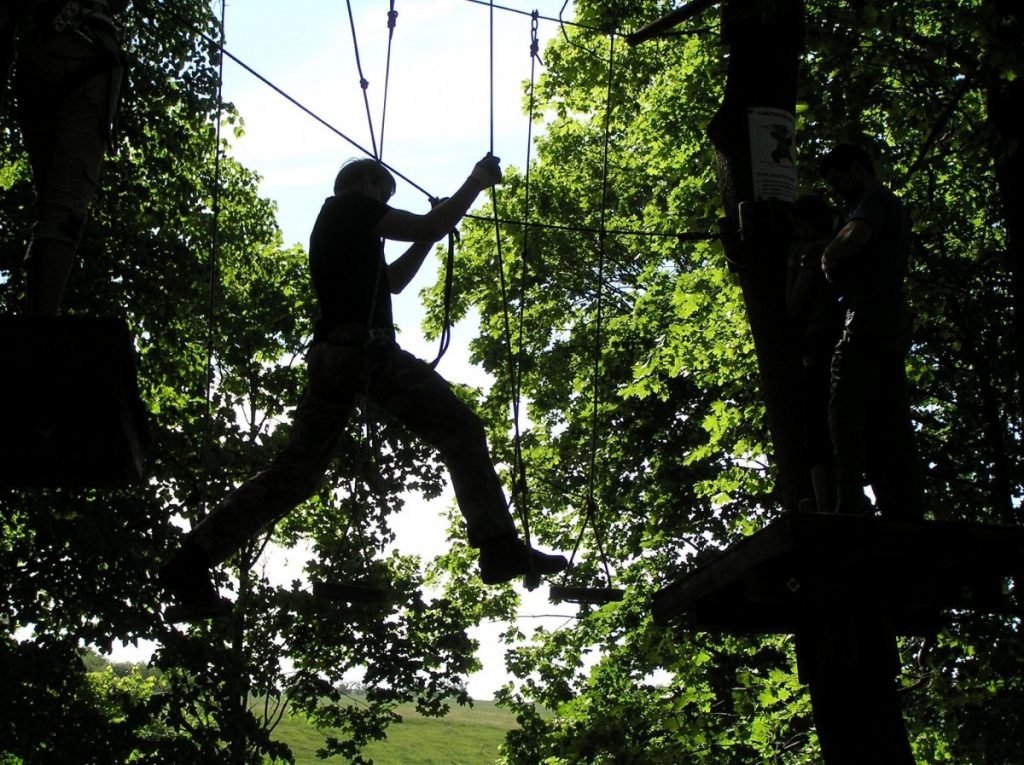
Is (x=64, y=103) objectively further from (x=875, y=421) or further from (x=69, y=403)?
(x=875, y=421)

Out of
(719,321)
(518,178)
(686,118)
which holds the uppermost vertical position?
(518,178)

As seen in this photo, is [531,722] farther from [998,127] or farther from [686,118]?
[998,127]

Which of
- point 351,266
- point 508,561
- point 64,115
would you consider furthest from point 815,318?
point 64,115

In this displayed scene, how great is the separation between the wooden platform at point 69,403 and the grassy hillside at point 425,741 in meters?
69.7

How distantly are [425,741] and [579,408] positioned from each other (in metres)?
84.6

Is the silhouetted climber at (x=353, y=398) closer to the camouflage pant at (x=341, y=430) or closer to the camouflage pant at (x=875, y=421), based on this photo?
the camouflage pant at (x=341, y=430)

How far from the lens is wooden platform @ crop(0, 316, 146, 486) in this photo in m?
3.21

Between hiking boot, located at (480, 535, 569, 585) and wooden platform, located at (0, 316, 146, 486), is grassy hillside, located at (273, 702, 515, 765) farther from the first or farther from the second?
wooden platform, located at (0, 316, 146, 486)

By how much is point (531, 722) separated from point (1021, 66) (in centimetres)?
1217

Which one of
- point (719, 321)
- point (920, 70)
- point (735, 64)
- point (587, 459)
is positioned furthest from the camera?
point (587, 459)

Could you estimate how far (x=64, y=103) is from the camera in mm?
4137

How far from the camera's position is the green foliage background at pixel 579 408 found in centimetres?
1086

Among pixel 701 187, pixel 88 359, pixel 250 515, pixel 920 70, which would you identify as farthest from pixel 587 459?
pixel 88 359

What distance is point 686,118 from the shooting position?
50.0 ft
